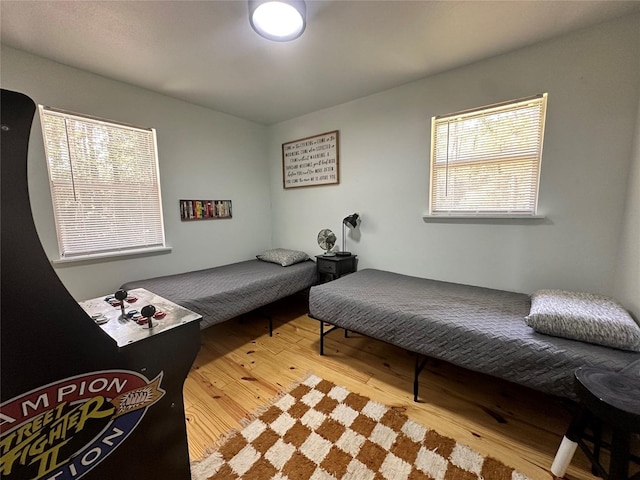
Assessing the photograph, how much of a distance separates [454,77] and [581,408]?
2.36 metres

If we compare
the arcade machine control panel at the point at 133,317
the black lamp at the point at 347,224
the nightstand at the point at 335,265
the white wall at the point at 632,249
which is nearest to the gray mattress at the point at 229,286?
the nightstand at the point at 335,265

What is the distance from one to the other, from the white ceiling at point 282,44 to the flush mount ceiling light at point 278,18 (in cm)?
9

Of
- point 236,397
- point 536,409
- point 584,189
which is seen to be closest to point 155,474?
point 236,397

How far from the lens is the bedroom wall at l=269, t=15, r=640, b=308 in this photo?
65.1 inches

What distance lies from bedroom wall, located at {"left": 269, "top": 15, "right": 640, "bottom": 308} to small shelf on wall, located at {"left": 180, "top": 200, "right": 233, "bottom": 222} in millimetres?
1269

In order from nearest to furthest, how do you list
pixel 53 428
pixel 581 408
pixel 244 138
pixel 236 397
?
pixel 53 428 → pixel 581 408 → pixel 236 397 → pixel 244 138

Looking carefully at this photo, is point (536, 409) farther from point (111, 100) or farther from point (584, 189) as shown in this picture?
point (111, 100)

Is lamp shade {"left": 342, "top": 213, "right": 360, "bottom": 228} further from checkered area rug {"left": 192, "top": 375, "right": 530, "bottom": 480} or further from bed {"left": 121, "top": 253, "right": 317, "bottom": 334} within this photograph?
checkered area rug {"left": 192, "top": 375, "right": 530, "bottom": 480}

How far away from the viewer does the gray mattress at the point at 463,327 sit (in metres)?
1.23

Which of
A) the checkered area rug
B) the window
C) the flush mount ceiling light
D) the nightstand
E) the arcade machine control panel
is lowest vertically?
the checkered area rug

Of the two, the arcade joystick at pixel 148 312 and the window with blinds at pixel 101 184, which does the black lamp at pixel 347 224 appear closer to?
the window with blinds at pixel 101 184

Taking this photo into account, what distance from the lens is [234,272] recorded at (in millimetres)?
2785

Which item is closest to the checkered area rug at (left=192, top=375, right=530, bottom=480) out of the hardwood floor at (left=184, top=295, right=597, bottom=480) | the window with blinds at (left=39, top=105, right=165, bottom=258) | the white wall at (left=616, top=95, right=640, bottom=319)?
the hardwood floor at (left=184, top=295, right=597, bottom=480)

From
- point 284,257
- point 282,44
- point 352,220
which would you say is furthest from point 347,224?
point 282,44
